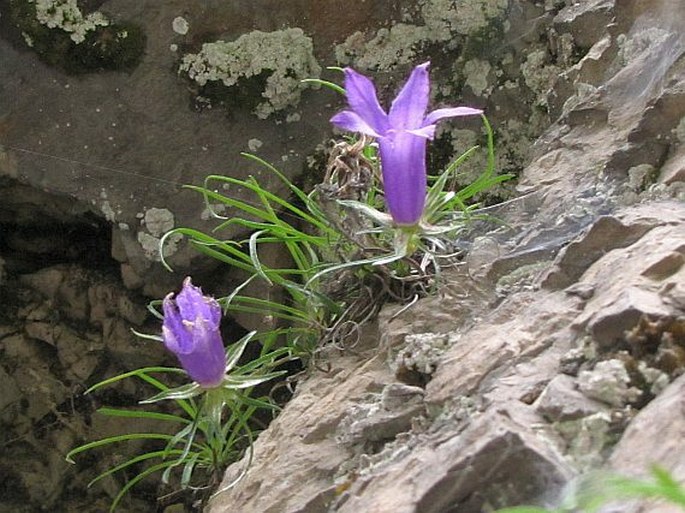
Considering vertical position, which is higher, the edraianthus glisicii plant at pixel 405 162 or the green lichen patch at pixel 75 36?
the green lichen patch at pixel 75 36

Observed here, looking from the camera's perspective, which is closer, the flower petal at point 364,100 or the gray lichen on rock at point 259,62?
the flower petal at point 364,100

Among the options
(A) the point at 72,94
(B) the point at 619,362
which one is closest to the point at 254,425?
(A) the point at 72,94

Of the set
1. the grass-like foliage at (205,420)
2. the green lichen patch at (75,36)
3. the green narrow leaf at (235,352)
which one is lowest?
the grass-like foliage at (205,420)

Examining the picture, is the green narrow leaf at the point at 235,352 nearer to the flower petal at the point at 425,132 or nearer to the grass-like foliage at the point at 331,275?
the grass-like foliage at the point at 331,275

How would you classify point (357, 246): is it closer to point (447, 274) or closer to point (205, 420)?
point (447, 274)

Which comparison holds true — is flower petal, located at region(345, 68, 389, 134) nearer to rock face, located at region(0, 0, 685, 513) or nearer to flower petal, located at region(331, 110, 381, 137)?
flower petal, located at region(331, 110, 381, 137)

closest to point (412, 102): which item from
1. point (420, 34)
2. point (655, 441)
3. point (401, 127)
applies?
point (401, 127)

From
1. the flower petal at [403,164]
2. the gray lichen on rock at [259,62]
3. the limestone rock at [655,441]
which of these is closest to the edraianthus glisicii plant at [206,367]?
the flower petal at [403,164]

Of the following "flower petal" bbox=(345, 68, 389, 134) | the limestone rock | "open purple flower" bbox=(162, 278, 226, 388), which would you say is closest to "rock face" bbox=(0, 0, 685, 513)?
the limestone rock

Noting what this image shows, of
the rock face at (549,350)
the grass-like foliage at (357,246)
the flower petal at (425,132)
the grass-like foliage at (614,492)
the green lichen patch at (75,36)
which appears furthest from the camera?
the green lichen patch at (75,36)
